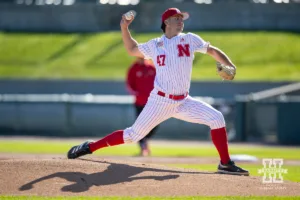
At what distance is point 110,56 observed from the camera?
31844 mm

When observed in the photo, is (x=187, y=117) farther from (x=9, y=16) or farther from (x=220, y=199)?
(x=9, y=16)

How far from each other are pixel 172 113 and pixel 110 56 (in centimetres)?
2075

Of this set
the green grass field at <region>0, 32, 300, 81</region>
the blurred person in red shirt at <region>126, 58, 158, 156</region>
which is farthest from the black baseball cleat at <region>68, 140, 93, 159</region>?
the green grass field at <region>0, 32, 300, 81</region>

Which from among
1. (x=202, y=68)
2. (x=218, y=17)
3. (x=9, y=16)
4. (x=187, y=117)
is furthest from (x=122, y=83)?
(x=187, y=117)

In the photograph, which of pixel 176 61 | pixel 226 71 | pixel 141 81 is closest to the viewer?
pixel 176 61

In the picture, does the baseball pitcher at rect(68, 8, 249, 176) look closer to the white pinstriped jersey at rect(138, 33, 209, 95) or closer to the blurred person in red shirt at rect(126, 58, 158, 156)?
the white pinstriped jersey at rect(138, 33, 209, 95)

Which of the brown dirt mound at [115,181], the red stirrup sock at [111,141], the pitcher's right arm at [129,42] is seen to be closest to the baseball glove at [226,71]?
the pitcher's right arm at [129,42]

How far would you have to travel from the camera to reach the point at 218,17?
105 feet

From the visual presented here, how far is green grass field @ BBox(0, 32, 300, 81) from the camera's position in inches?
1171

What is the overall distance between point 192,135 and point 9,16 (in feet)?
46.5

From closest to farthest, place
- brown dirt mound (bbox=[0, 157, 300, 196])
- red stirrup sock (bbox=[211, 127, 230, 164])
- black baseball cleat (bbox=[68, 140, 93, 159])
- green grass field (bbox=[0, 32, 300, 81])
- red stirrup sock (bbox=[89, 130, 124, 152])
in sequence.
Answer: brown dirt mound (bbox=[0, 157, 300, 196]), red stirrup sock (bbox=[211, 127, 230, 164]), red stirrup sock (bbox=[89, 130, 124, 152]), black baseball cleat (bbox=[68, 140, 93, 159]), green grass field (bbox=[0, 32, 300, 81])

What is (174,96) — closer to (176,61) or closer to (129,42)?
(176,61)

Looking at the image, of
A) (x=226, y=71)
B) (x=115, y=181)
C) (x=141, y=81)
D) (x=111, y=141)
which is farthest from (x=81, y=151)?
(x=141, y=81)

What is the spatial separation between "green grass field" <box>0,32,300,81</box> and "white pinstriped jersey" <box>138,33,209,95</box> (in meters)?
17.1
